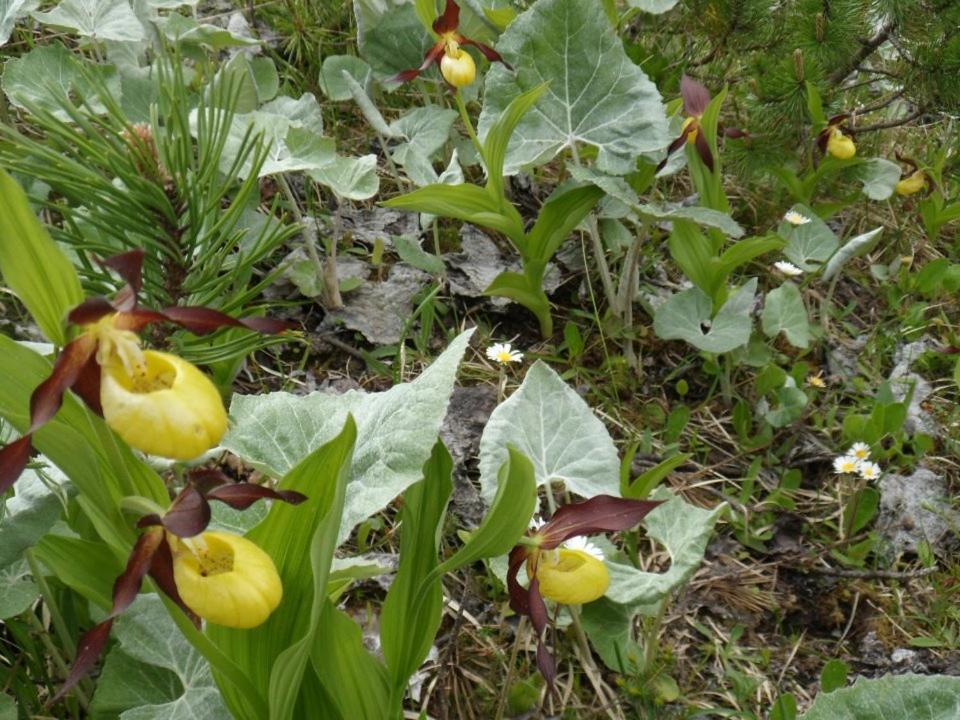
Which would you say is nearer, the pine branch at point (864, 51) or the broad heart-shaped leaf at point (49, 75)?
the broad heart-shaped leaf at point (49, 75)

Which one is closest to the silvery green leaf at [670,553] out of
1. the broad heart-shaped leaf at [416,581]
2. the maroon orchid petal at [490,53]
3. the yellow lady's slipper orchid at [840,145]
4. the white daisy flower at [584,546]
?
the white daisy flower at [584,546]

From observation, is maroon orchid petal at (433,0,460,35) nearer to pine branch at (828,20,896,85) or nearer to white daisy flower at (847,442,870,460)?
pine branch at (828,20,896,85)

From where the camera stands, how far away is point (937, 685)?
3.31ft

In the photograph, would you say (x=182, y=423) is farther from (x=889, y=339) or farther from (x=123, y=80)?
(x=889, y=339)

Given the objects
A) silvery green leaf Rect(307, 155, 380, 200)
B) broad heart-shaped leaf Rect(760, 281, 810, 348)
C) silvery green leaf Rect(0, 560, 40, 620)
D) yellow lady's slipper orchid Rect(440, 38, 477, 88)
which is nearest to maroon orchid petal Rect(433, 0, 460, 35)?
yellow lady's slipper orchid Rect(440, 38, 477, 88)

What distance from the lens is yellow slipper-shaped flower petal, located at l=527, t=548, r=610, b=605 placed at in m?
1.00

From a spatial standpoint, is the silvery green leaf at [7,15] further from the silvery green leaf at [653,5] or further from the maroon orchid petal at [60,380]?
the silvery green leaf at [653,5]

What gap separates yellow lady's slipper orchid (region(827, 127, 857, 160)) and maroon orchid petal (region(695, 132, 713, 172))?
539 millimetres

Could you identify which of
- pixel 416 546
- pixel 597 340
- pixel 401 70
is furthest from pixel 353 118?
pixel 416 546

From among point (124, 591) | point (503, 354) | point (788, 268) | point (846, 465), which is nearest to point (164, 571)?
point (124, 591)

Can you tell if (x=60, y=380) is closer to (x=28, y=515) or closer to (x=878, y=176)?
(x=28, y=515)

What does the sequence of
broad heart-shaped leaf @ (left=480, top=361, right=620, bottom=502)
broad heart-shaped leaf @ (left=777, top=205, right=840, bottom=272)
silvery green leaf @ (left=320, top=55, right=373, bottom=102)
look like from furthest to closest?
silvery green leaf @ (left=320, top=55, right=373, bottom=102) → broad heart-shaped leaf @ (left=777, top=205, right=840, bottom=272) → broad heart-shaped leaf @ (left=480, top=361, right=620, bottom=502)

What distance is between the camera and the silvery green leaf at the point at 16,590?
3.30 feet

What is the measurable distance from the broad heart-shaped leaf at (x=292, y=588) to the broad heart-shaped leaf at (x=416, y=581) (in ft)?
0.42
